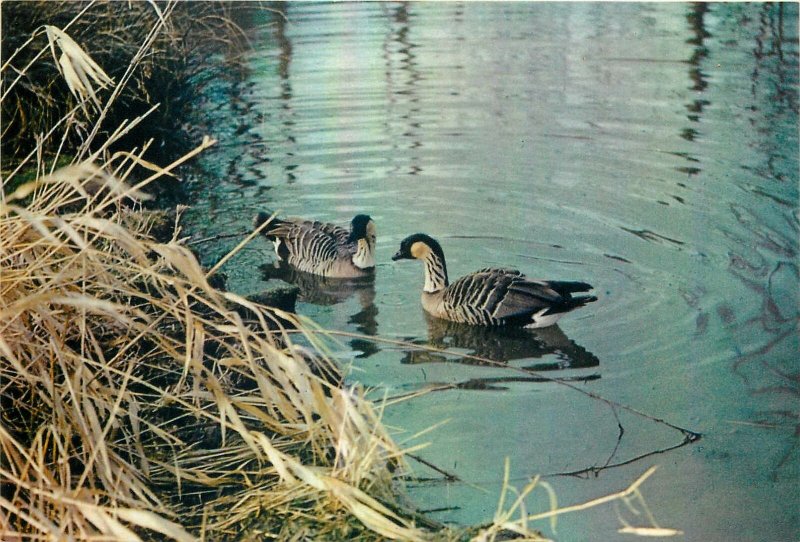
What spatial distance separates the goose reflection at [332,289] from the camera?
7496mm

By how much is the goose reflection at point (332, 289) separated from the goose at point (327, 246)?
6 cm

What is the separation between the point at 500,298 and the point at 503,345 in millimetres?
375

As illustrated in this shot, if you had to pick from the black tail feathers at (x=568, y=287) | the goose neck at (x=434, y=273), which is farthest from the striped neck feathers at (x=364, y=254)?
the black tail feathers at (x=568, y=287)

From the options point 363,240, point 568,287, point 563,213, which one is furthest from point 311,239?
point 568,287

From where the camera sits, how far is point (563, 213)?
874cm

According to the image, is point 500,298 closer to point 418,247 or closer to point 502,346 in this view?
point 502,346

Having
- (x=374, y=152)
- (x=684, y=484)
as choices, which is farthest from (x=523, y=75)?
(x=684, y=484)

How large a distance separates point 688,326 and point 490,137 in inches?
169

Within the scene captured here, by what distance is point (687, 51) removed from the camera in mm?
11594

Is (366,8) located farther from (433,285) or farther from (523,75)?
(433,285)

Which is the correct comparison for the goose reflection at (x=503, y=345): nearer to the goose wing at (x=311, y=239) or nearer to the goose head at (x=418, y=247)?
the goose head at (x=418, y=247)

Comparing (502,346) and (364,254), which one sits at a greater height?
(364,254)

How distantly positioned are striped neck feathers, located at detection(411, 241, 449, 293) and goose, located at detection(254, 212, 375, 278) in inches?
24.1

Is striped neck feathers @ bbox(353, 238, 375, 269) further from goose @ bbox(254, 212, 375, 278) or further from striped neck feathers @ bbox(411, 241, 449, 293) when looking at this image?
striped neck feathers @ bbox(411, 241, 449, 293)
